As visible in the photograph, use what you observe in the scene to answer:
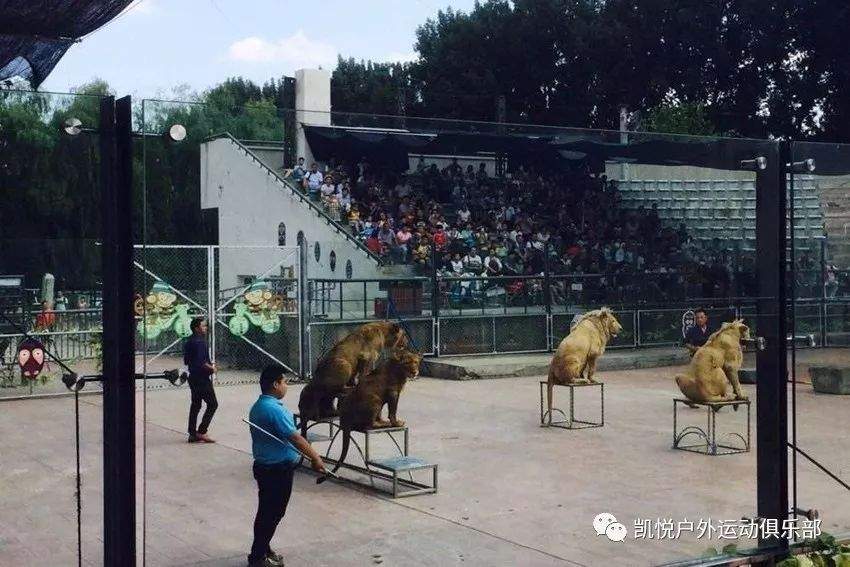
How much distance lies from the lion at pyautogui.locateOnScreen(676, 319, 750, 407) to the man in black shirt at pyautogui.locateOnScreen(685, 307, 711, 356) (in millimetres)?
52

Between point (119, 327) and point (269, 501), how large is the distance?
6.97 feet

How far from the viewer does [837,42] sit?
34.3m

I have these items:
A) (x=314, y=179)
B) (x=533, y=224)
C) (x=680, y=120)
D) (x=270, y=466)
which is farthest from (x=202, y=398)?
(x=680, y=120)

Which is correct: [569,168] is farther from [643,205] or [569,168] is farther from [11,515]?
[11,515]

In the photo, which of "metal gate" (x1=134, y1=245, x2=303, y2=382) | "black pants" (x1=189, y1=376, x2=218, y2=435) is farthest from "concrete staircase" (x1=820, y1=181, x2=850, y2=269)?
"black pants" (x1=189, y1=376, x2=218, y2=435)

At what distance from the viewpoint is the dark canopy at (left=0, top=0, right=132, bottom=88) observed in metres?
7.53

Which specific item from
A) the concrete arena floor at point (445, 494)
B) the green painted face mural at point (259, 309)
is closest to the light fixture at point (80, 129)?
the concrete arena floor at point (445, 494)

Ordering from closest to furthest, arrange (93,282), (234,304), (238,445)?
(93,282) < (238,445) < (234,304)

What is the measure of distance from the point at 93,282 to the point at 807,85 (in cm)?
3392

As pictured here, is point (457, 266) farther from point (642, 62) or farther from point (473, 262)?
point (642, 62)

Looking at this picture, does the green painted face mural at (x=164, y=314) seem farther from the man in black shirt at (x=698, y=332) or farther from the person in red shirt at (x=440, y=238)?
the man in black shirt at (x=698, y=332)

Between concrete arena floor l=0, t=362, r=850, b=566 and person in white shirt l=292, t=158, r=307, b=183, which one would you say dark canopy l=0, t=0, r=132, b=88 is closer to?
person in white shirt l=292, t=158, r=307, b=183

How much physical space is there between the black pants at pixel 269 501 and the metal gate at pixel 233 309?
1.67 metres

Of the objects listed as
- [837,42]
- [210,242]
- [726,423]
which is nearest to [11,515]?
[210,242]
